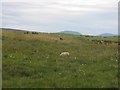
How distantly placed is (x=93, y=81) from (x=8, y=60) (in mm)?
8260

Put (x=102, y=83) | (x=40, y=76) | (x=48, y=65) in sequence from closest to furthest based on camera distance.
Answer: (x=102, y=83) → (x=40, y=76) → (x=48, y=65)

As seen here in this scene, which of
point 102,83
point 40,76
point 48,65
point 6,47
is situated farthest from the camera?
point 6,47

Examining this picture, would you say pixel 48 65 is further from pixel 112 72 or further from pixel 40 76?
pixel 112 72

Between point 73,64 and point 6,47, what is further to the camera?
point 6,47

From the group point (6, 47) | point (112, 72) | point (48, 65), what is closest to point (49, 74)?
point (48, 65)

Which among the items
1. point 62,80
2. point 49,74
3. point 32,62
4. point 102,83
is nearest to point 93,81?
point 102,83

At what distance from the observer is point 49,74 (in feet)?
70.7

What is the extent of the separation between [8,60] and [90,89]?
9170 mm

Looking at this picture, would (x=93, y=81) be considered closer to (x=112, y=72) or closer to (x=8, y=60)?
(x=112, y=72)

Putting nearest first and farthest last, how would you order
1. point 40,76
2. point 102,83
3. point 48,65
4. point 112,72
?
point 102,83
point 40,76
point 112,72
point 48,65

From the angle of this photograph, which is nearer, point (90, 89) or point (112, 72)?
point (90, 89)

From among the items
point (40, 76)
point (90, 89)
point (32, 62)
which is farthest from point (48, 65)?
point (90, 89)

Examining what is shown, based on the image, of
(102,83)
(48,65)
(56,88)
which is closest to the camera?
(56,88)

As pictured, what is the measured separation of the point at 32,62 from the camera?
82.2ft
